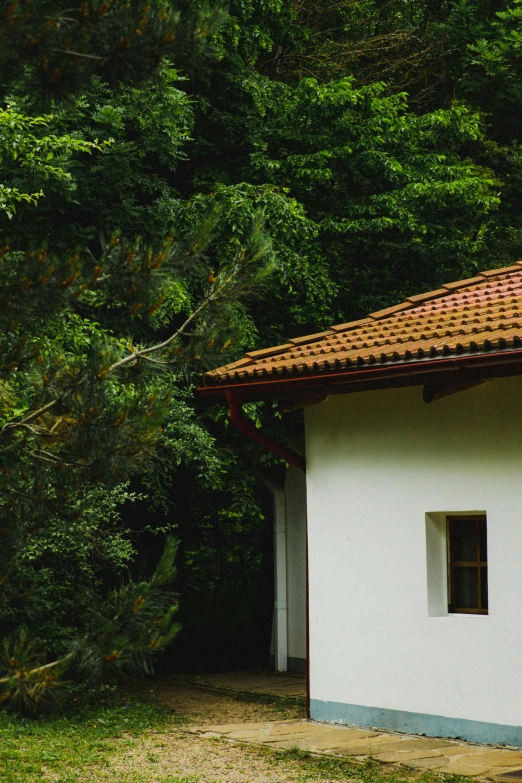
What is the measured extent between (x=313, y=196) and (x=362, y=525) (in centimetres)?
638

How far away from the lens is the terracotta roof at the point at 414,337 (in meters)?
8.22

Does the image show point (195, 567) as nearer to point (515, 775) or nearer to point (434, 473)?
point (434, 473)

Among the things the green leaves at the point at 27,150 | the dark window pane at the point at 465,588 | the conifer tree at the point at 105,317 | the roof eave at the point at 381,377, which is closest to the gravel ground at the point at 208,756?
the dark window pane at the point at 465,588

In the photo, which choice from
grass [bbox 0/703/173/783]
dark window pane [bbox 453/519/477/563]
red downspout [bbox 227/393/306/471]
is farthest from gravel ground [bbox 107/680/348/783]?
red downspout [bbox 227/393/306/471]

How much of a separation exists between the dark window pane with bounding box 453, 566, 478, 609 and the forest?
261cm

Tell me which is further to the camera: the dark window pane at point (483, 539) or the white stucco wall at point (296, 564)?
the white stucco wall at point (296, 564)

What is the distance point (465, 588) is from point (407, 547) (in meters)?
0.58

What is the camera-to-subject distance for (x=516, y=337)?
7.63 meters

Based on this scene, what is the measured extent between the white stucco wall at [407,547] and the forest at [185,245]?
54.6 inches

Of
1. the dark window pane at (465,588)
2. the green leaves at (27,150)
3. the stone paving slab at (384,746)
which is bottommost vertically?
the stone paving slab at (384,746)

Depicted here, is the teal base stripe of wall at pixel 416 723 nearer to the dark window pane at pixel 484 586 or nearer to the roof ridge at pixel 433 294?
the dark window pane at pixel 484 586

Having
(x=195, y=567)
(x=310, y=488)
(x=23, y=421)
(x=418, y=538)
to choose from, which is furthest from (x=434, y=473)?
(x=195, y=567)

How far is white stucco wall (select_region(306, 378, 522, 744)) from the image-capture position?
8.37 meters

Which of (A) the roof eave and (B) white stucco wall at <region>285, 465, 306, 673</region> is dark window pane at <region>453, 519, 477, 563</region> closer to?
(A) the roof eave
